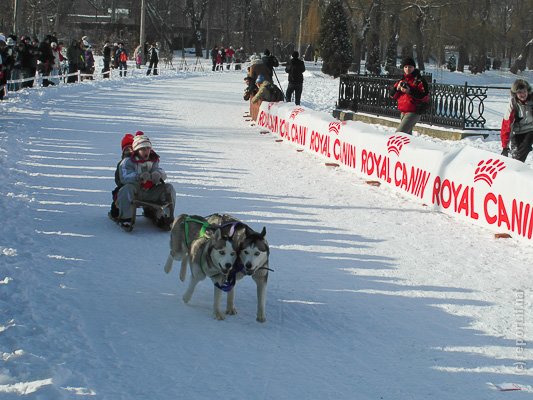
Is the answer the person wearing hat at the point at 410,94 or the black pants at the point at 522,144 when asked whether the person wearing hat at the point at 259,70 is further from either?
the black pants at the point at 522,144

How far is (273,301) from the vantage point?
6.99 meters

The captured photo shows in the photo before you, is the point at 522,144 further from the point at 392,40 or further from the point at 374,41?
the point at 392,40

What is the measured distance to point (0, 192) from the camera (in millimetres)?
10875

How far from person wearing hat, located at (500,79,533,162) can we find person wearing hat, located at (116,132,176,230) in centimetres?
497

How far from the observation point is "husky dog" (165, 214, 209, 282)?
6.72 meters

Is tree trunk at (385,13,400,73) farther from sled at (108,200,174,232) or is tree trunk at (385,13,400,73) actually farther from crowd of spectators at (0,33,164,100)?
sled at (108,200,174,232)

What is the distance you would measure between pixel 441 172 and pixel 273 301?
472 cm

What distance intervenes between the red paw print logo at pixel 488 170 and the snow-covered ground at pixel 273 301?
0.59 m

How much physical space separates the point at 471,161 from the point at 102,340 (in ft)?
19.9

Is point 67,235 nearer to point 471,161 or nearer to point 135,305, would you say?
point 135,305

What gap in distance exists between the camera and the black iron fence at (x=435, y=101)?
20.7 metres

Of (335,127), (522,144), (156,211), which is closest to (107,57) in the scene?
(335,127)

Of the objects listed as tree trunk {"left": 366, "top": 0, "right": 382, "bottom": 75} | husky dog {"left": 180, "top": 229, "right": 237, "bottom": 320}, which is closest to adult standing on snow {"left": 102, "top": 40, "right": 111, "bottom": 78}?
tree trunk {"left": 366, "top": 0, "right": 382, "bottom": 75}

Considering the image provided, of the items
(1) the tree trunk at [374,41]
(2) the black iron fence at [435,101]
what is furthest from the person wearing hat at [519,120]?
(1) the tree trunk at [374,41]
